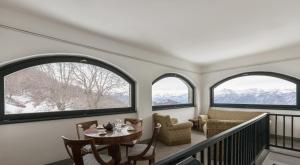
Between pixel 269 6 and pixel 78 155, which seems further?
pixel 269 6

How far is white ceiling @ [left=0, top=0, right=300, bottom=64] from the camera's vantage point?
2537 mm

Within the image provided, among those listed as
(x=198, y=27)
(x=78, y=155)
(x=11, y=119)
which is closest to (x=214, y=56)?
(x=198, y=27)

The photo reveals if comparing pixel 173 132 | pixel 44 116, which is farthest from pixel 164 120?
pixel 44 116

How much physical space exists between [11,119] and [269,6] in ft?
14.3

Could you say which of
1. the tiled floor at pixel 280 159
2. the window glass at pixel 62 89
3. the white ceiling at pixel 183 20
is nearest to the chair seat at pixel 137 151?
the window glass at pixel 62 89

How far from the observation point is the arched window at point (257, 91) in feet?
16.4

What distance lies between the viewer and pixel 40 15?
2.86m

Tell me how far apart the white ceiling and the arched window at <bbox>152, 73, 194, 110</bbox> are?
1.42 meters

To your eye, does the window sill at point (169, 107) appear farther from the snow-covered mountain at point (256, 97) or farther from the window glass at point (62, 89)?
the snow-covered mountain at point (256, 97)

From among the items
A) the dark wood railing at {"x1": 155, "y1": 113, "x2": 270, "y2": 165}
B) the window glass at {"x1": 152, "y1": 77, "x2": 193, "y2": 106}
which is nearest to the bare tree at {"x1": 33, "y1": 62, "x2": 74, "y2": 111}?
the window glass at {"x1": 152, "y1": 77, "x2": 193, "y2": 106}

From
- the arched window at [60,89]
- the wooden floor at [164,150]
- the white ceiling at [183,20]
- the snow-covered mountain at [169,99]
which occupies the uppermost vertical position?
the white ceiling at [183,20]

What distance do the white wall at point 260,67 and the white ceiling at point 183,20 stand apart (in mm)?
572

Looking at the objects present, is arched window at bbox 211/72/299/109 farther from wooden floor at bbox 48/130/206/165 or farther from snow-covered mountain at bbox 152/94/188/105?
wooden floor at bbox 48/130/206/165

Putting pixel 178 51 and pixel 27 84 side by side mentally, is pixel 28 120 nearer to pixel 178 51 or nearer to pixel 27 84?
pixel 27 84
